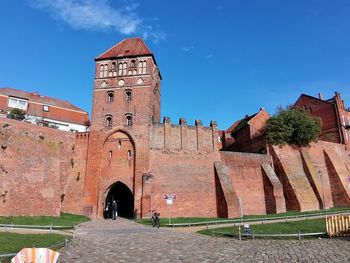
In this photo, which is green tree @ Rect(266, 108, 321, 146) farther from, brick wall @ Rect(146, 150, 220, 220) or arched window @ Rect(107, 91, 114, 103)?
arched window @ Rect(107, 91, 114, 103)

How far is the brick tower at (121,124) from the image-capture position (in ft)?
105

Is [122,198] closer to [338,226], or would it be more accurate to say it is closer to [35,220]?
[35,220]

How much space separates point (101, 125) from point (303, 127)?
76.2 ft

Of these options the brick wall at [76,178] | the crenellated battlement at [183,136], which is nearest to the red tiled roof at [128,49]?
the crenellated battlement at [183,136]

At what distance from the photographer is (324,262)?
984cm

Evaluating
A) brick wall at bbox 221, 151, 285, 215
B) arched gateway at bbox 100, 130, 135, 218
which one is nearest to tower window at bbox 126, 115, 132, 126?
arched gateway at bbox 100, 130, 135, 218

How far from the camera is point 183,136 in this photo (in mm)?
34469

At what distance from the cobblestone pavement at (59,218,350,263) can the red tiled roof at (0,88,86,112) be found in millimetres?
33532

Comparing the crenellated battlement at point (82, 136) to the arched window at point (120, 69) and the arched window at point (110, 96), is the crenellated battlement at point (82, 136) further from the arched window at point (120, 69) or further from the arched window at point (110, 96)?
the arched window at point (120, 69)

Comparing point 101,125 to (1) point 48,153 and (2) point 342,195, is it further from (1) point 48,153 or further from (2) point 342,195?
(2) point 342,195

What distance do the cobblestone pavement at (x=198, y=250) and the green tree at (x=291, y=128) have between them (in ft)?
79.0

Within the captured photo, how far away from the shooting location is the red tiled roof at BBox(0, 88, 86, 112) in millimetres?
43938

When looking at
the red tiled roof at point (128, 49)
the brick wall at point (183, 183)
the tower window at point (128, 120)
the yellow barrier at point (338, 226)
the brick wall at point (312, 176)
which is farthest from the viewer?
the red tiled roof at point (128, 49)

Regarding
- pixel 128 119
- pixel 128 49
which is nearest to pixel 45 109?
pixel 128 49
